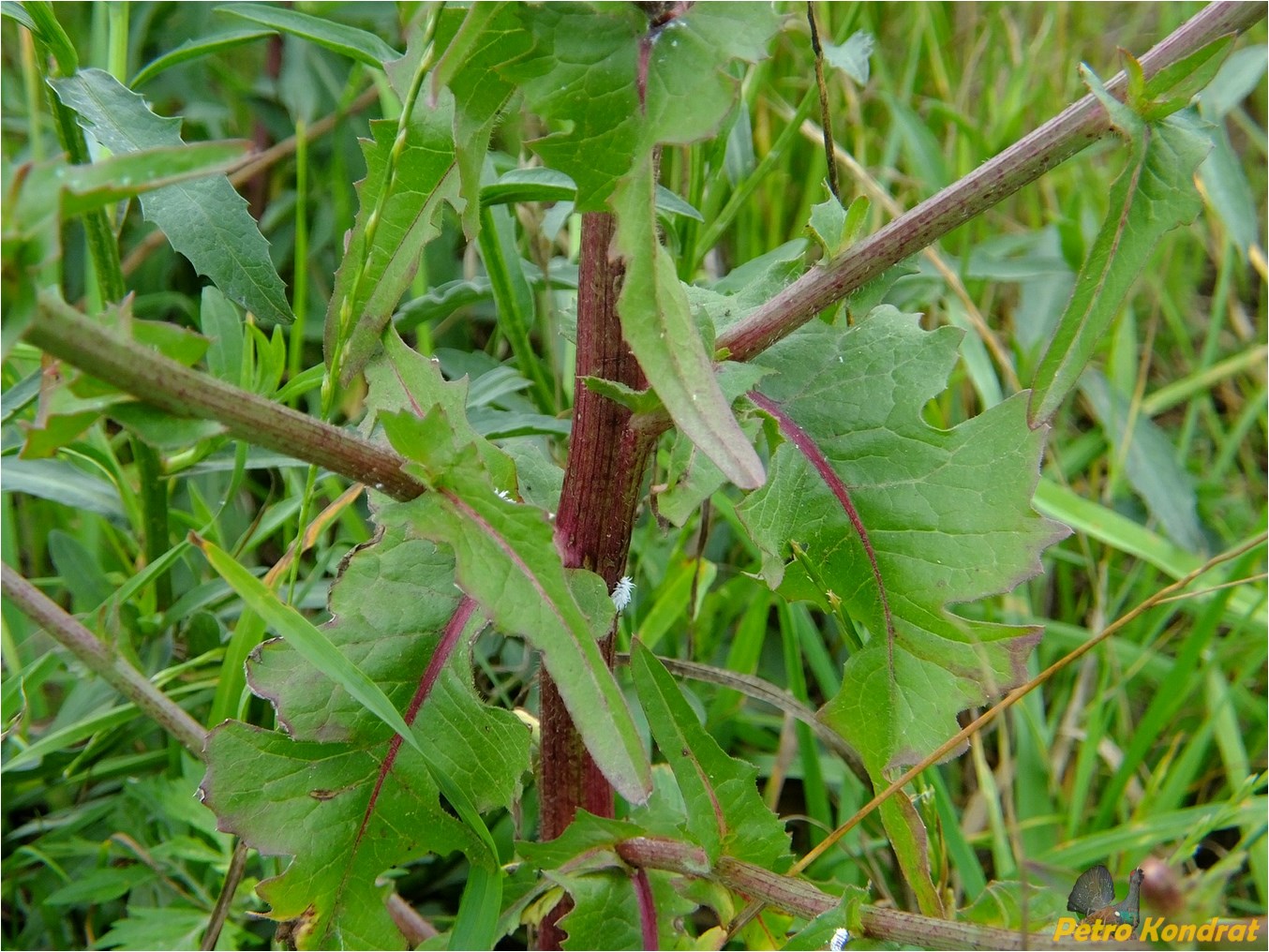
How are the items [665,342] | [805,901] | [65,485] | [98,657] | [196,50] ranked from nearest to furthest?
[665,342], [805,901], [98,657], [196,50], [65,485]

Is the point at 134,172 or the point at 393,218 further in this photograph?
the point at 393,218

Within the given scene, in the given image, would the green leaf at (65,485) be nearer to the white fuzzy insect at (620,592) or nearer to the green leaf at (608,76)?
the white fuzzy insect at (620,592)

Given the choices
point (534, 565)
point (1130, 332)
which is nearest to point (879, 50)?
point (1130, 332)

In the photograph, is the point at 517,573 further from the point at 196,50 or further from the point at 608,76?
the point at 196,50

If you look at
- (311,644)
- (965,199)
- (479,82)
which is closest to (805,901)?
(311,644)

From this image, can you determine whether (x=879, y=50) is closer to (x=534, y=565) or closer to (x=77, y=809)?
(x=534, y=565)

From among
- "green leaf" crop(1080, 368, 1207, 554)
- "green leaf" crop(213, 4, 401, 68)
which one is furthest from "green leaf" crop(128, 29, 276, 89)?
"green leaf" crop(1080, 368, 1207, 554)
